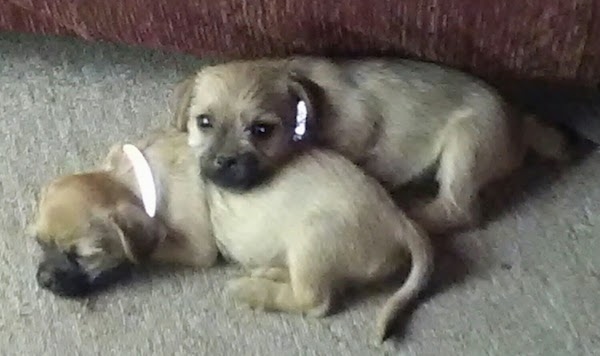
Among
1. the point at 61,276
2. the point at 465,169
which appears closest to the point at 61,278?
the point at 61,276

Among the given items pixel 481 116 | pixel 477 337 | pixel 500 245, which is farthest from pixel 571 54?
pixel 477 337

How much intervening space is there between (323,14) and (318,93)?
5.5 inches

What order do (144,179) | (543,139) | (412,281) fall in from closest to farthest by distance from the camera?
(412,281) < (144,179) < (543,139)

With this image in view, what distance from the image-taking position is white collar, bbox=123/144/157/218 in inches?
74.2

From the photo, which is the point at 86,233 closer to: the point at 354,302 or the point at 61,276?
the point at 61,276

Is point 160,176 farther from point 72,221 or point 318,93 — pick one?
point 318,93

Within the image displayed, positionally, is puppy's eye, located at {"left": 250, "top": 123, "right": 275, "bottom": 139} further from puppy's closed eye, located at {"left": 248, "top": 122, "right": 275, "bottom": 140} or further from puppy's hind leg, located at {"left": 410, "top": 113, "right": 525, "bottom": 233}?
puppy's hind leg, located at {"left": 410, "top": 113, "right": 525, "bottom": 233}

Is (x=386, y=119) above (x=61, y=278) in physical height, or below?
above

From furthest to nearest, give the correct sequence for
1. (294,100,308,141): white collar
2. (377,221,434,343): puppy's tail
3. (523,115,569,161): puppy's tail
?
(523,115,569,161): puppy's tail → (294,100,308,141): white collar → (377,221,434,343): puppy's tail

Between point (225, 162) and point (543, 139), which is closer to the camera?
point (225, 162)

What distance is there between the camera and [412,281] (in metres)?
1.80

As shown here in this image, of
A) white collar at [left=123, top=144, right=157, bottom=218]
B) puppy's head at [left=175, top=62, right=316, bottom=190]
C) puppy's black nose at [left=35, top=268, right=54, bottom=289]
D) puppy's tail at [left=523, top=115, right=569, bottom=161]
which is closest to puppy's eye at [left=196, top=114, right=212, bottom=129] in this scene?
puppy's head at [left=175, top=62, right=316, bottom=190]

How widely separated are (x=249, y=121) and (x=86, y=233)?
0.32 meters

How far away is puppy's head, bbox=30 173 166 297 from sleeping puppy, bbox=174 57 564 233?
176 mm
